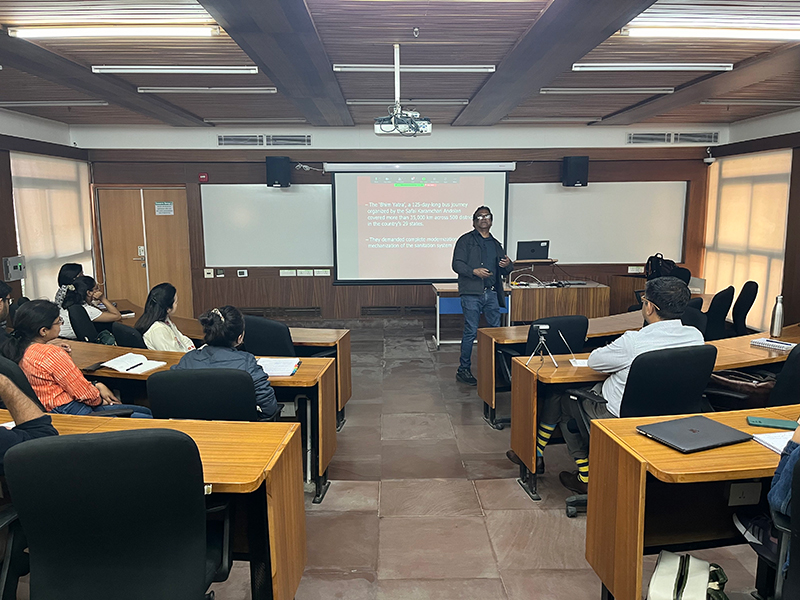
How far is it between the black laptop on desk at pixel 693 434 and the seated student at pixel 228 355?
1.78 m

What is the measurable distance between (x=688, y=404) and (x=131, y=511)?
257 centimetres

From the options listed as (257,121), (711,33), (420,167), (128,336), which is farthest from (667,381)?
(257,121)

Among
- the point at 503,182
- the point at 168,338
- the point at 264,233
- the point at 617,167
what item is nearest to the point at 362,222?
the point at 264,233

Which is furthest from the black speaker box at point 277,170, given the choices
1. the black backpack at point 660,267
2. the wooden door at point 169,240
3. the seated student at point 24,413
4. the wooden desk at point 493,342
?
the seated student at point 24,413

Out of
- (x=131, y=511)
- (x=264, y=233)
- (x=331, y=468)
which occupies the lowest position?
(x=331, y=468)

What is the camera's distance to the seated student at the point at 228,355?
2807 millimetres

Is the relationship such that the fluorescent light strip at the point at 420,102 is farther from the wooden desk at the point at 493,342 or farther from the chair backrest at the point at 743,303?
the chair backrest at the point at 743,303

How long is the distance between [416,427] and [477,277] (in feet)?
6.17

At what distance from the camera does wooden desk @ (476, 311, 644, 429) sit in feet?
14.4

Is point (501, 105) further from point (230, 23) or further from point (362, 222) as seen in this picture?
point (230, 23)

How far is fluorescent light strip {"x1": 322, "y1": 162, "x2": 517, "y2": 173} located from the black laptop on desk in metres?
6.34

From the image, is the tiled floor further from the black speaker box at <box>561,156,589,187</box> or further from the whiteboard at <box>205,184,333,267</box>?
the black speaker box at <box>561,156,589,187</box>

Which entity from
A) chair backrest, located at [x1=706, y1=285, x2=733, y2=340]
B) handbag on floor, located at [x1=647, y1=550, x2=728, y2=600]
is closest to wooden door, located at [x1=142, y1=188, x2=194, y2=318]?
chair backrest, located at [x1=706, y1=285, x2=733, y2=340]

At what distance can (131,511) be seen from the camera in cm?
154
